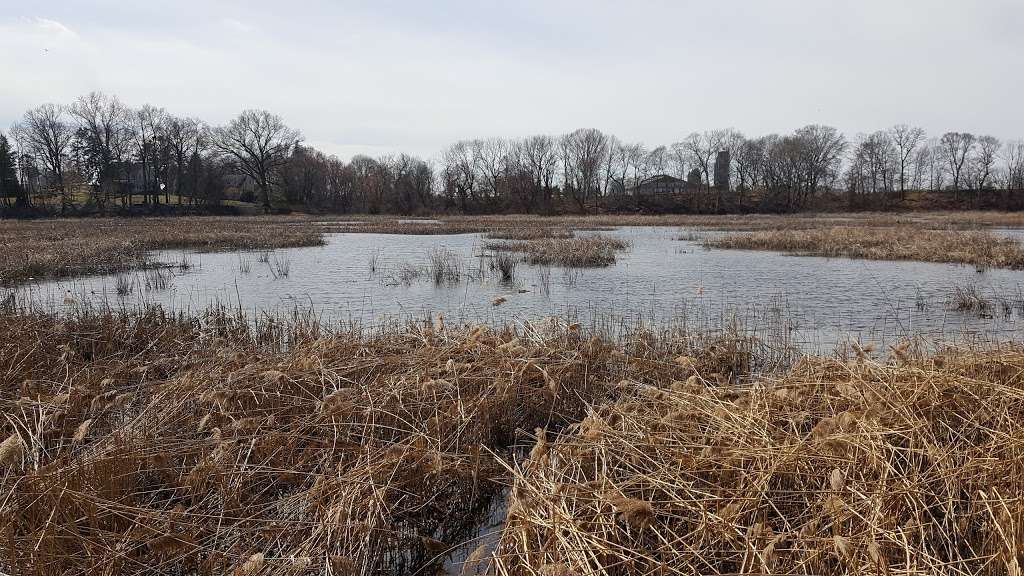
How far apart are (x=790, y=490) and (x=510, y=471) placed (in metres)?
1.86

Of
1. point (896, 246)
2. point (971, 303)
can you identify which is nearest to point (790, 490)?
point (971, 303)

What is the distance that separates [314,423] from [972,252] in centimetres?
2512

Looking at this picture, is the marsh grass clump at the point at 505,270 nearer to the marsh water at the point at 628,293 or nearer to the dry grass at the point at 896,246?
the marsh water at the point at 628,293

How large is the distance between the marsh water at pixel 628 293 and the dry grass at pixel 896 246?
1270 mm

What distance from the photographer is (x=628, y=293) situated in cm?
1524

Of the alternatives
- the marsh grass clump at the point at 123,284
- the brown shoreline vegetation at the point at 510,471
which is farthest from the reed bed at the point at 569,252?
the brown shoreline vegetation at the point at 510,471

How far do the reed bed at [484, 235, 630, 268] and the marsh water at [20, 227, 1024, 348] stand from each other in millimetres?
1004

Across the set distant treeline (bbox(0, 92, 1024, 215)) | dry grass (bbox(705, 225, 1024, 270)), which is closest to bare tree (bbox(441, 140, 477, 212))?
distant treeline (bbox(0, 92, 1024, 215))

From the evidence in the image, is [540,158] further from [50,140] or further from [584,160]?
[50,140]

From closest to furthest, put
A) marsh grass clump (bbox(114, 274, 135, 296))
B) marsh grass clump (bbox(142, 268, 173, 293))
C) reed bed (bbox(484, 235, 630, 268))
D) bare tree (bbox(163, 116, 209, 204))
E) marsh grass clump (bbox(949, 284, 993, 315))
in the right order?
1. marsh grass clump (bbox(949, 284, 993, 315))
2. marsh grass clump (bbox(114, 274, 135, 296))
3. marsh grass clump (bbox(142, 268, 173, 293))
4. reed bed (bbox(484, 235, 630, 268))
5. bare tree (bbox(163, 116, 209, 204))

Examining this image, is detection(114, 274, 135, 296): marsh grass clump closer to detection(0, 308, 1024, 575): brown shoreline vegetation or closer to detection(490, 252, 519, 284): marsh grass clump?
detection(0, 308, 1024, 575): brown shoreline vegetation

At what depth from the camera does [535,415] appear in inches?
238

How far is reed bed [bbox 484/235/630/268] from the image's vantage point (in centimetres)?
2161

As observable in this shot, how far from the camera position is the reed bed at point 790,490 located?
116 inches
